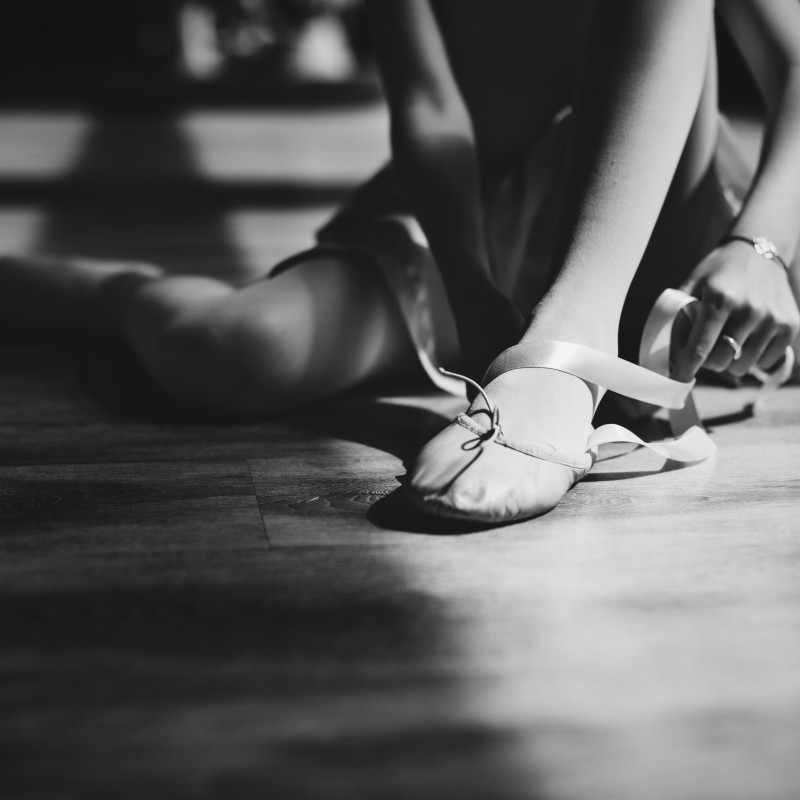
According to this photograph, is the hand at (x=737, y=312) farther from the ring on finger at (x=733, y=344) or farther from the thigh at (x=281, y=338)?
the thigh at (x=281, y=338)

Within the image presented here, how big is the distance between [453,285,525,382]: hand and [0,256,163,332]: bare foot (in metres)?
0.44

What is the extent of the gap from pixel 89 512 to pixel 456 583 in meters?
0.24

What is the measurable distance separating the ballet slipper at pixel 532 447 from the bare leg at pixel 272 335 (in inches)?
9.0

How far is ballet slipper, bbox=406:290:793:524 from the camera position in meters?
0.53

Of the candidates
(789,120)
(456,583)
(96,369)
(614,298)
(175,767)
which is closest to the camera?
(175,767)

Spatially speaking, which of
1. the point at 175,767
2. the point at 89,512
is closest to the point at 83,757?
the point at 175,767

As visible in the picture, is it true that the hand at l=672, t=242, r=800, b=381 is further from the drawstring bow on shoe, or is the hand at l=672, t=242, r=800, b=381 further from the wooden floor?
the drawstring bow on shoe

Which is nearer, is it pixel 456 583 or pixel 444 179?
pixel 456 583

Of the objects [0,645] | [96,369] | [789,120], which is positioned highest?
[789,120]

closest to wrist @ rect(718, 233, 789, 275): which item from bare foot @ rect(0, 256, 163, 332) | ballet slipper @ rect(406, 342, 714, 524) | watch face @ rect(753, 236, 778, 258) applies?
watch face @ rect(753, 236, 778, 258)

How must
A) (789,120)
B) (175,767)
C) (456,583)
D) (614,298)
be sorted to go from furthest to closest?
(789,120)
(614,298)
(456,583)
(175,767)

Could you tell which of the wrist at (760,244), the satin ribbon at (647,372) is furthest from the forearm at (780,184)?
the satin ribbon at (647,372)

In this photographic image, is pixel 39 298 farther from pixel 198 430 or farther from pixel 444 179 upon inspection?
pixel 444 179

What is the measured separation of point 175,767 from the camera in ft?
1.08
